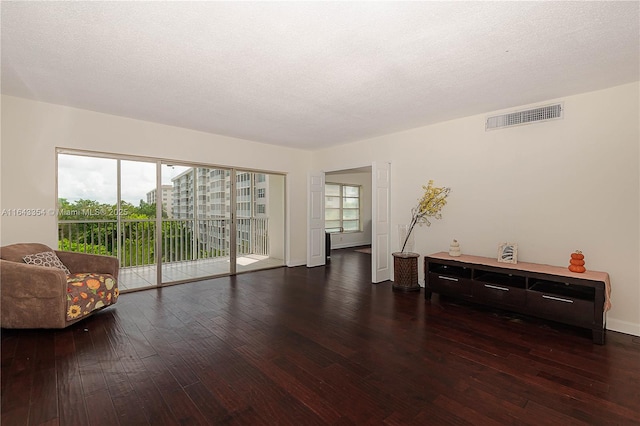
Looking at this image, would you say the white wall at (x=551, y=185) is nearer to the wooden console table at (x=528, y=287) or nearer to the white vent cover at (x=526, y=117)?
the white vent cover at (x=526, y=117)

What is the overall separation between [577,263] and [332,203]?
22.7ft

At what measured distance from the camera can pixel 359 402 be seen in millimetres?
1959

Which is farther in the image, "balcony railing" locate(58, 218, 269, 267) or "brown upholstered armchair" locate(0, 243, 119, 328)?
"balcony railing" locate(58, 218, 269, 267)

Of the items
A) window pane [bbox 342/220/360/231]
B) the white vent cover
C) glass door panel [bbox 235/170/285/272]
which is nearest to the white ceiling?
the white vent cover

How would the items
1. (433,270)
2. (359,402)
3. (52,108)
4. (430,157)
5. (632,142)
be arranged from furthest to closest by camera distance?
(430,157) < (433,270) < (52,108) < (632,142) < (359,402)

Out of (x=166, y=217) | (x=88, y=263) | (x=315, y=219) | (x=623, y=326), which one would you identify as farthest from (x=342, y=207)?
(x=623, y=326)

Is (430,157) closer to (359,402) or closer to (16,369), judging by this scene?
(359,402)

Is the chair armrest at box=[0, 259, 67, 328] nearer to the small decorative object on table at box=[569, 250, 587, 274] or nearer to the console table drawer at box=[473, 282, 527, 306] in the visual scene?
the console table drawer at box=[473, 282, 527, 306]

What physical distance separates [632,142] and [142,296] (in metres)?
6.29

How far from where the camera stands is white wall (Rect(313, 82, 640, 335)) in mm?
3121

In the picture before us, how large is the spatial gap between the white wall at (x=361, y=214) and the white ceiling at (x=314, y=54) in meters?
5.70

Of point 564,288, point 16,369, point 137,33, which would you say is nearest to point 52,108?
point 137,33

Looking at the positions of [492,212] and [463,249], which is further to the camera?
[463,249]

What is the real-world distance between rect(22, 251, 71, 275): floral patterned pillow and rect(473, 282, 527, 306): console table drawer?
4765 mm
